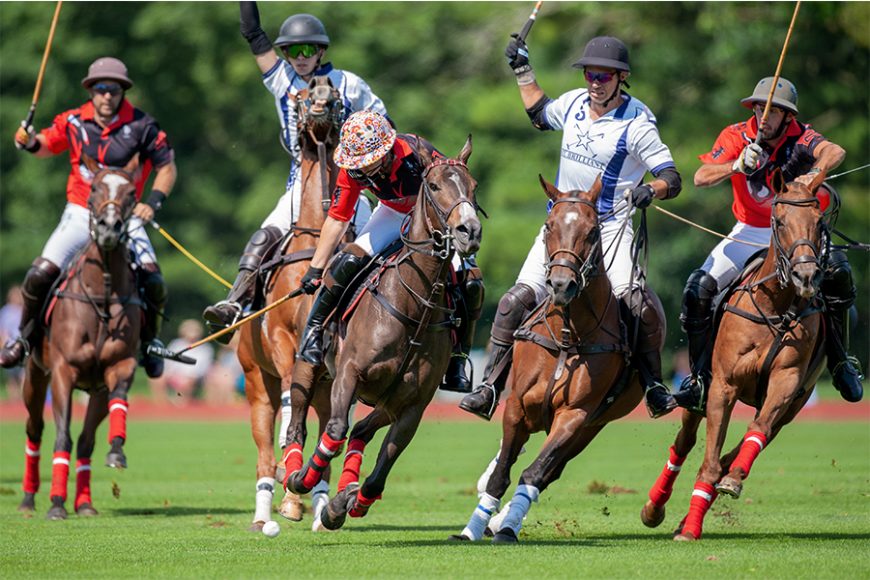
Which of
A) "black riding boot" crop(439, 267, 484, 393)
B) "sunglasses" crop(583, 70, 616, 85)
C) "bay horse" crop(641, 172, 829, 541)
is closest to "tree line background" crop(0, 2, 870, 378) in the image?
"black riding boot" crop(439, 267, 484, 393)

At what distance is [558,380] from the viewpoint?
942 cm

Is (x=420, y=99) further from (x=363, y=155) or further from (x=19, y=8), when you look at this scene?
(x=363, y=155)

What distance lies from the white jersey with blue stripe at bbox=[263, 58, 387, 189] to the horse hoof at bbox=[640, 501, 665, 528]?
3.61 meters

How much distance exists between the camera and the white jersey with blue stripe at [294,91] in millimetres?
11570

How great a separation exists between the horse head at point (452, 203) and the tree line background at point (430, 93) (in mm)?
19391

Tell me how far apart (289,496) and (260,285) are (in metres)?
1.71

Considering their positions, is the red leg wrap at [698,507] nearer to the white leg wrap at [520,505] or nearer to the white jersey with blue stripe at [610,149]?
the white leg wrap at [520,505]

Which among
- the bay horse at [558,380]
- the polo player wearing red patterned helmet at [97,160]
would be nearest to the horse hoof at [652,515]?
the bay horse at [558,380]

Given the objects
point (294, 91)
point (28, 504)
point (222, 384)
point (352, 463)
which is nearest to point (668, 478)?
Result: point (352, 463)

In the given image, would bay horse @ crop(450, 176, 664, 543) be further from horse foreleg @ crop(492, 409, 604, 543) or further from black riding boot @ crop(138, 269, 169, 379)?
black riding boot @ crop(138, 269, 169, 379)

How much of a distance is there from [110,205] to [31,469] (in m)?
2.65

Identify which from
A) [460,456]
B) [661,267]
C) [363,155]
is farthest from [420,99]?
[363,155]

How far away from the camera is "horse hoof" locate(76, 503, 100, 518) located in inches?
481

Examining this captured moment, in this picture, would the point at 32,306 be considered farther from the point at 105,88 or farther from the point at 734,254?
the point at 734,254
